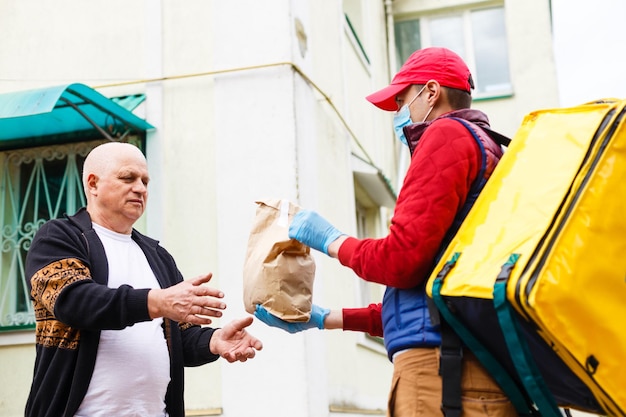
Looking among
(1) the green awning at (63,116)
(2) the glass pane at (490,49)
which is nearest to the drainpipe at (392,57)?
(2) the glass pane at (490,49)

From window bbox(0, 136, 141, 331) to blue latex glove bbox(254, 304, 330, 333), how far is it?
3242mm

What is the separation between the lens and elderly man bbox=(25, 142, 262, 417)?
108 inches

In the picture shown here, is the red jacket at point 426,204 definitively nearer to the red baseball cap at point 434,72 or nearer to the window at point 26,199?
the red baseball cap at point 434,72

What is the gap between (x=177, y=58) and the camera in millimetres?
5984

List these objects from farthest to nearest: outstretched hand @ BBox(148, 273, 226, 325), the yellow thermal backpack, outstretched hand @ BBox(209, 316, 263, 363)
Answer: outstretched hand @ BBox(209, 316, 263, 363)
outstretched hand @ BBox(148, 273, 226, 325)
the yellow thermal backpack

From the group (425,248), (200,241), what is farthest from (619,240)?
(200,241)

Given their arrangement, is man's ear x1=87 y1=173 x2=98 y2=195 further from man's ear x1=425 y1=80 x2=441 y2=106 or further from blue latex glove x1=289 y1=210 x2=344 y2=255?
man's ear x1=425 y1=80 x2=441 y2=106

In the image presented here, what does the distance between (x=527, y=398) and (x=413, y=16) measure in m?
10.2

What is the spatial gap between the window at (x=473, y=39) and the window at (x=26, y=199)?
678 centimetres

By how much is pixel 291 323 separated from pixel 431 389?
0.74 meters

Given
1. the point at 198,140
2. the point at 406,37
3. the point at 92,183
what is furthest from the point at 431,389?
the point at 406,37

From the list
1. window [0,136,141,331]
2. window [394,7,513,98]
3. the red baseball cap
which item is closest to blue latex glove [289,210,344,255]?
the red baseball cap

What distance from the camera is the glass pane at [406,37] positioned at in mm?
11820

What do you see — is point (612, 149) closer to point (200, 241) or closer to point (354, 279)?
point (200, 241)
